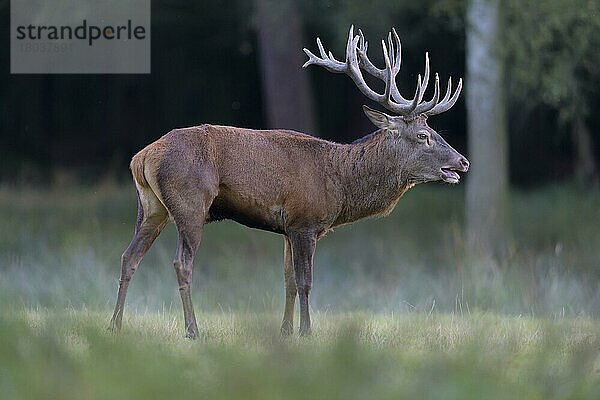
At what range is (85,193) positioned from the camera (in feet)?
68.9

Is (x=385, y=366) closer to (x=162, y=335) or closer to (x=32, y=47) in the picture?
(x=162, y=335)

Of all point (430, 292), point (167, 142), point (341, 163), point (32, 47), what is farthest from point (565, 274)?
point (32, 47)

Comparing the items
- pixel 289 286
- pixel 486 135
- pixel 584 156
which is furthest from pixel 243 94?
pixel 289 286

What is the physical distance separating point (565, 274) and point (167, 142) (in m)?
5.93

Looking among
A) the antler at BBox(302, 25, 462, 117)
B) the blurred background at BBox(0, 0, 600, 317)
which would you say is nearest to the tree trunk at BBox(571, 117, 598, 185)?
the blurred background at BBox(0, 0, 600, 317)

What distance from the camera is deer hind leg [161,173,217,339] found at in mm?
9352

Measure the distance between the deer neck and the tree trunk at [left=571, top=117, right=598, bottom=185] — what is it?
10.9 meters

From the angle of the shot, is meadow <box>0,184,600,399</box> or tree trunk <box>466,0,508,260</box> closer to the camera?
meadow <box>0,184,600,399</box>

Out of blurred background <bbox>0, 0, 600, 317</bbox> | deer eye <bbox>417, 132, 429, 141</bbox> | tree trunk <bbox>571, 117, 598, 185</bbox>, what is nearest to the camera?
deer eye <bbox>417, 132, 429, 141</bbox>

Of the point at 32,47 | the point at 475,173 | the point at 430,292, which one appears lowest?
the point at 430,292

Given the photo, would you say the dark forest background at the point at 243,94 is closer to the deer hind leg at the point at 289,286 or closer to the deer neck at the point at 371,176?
the deer neck at the point at 371,176

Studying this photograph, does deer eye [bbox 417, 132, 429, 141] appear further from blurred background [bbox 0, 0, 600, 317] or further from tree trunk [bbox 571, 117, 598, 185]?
tree trunk [bbox 571, 117, 598, 185]

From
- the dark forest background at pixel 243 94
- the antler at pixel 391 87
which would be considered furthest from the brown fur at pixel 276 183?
the dark forest background at pixel 243 94

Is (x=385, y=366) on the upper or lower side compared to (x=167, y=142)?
lower
